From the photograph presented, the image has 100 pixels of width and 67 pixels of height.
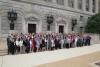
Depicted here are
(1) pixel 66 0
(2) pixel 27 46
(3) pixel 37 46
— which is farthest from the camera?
(1) pixel 66 0

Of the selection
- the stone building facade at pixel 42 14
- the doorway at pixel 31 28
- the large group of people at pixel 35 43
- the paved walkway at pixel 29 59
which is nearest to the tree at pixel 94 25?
the stone building facade at pixel 42 14

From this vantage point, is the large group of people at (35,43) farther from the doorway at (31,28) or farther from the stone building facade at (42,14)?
the doorway at (31,28)

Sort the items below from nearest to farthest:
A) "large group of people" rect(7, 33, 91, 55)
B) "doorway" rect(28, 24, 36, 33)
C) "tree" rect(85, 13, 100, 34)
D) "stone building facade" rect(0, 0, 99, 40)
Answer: "large group of people" rect(7, 33, 91, 55) → "stone building facade" rect(0, 0, 99, 40) → "doorway" rect(28, 24, 36, 33) → "tree" rect(85, 13, 100, 34)

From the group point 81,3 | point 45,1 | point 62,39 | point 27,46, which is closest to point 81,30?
point 81,3

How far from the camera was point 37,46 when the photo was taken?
1104 cm

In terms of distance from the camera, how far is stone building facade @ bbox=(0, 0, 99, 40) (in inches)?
605

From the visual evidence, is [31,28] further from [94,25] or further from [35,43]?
[94,25]

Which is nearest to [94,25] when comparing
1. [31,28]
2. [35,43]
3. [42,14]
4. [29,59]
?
[42,14]

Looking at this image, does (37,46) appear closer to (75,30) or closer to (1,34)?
(1,34)

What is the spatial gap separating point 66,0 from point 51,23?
828 cm

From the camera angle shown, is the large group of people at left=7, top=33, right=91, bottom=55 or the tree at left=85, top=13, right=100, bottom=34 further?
the tree at left=85, top=13, right=100, bottom=34

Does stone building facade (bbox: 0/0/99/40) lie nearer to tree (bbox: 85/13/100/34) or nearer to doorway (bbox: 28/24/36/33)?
doorway (bbox: 28/24/36/33)

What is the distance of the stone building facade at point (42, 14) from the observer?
15.4m

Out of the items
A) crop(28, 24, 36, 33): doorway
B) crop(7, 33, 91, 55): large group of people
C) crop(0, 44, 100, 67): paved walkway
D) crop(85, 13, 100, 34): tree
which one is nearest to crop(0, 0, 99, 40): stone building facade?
crop(28, 24, 36, 33): doorway
